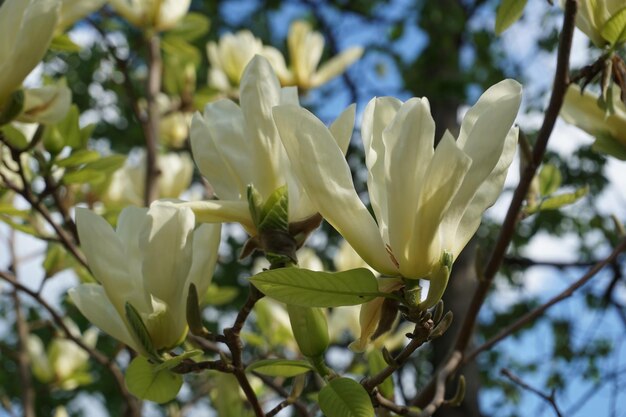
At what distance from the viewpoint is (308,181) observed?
0.56 metres

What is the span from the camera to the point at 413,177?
1.75 feet

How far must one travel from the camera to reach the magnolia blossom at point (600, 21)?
0.75 m

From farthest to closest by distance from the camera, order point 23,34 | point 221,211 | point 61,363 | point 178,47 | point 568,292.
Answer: point 61,363 < point 178,47 < point 568,292 < point 23,34 < point 221,211

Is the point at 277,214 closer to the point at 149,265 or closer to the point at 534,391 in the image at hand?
the point at 149,265

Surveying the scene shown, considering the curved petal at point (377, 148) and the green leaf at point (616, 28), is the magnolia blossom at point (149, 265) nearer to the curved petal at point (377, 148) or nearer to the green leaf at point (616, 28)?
the curved petal at point (377, 148)

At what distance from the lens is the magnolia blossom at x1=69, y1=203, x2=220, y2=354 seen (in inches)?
24.9

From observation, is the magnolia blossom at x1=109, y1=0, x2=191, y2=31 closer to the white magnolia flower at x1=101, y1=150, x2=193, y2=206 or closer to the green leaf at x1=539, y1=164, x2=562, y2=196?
the white magnolia flower at x1=101, y1=150, x2=193, y2=206

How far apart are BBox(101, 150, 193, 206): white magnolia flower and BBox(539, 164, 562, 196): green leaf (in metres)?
0.78

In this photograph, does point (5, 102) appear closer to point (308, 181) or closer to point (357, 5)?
point (308, 181)

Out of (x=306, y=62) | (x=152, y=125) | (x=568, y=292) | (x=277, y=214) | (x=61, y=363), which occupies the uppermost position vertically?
(x=277, y=214)

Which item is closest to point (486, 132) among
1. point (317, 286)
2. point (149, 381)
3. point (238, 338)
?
point (317, 286)

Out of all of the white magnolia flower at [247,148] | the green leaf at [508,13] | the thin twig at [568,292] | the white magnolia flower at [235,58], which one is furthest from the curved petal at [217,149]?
the white magnolia flower at [235,58]

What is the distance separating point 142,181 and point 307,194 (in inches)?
47.4

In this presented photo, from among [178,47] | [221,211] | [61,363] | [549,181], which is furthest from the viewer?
[61,363]
